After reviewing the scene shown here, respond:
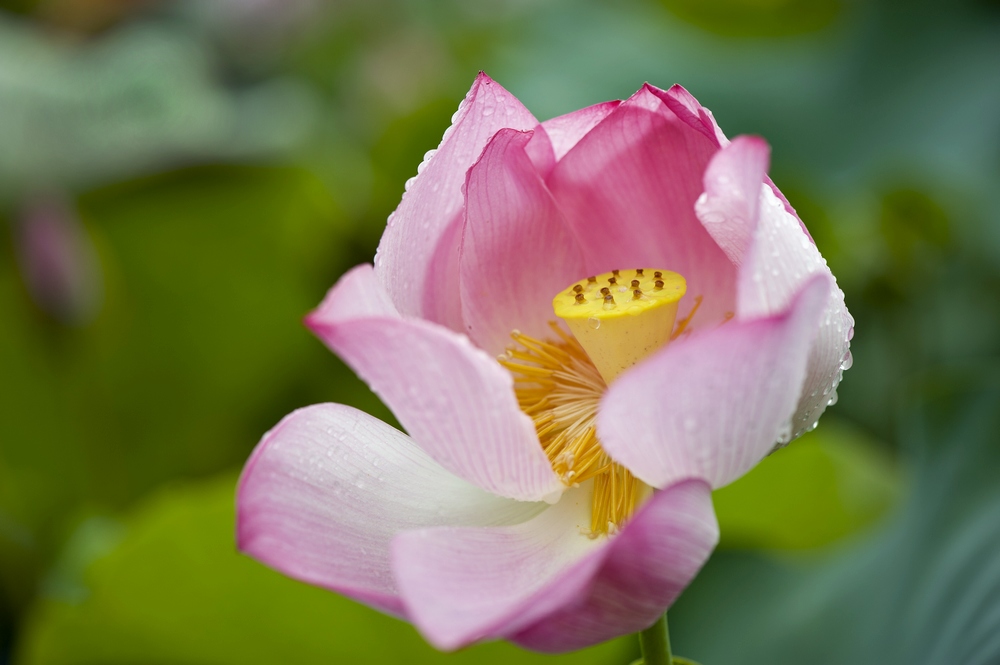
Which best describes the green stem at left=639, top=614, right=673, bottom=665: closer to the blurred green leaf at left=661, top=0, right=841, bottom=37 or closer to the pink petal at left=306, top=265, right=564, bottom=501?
the pink petal at left=306, top=265, right=564, bottom=501

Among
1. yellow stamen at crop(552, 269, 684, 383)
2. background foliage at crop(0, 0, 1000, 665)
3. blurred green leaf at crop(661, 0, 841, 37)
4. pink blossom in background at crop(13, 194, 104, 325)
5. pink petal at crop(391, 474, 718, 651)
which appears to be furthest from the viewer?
blurred green leaf at crop(661, 0, 841, 37)

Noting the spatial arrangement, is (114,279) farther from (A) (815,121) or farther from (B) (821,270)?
(B) (821,270)

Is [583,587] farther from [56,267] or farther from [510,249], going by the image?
[56,267]

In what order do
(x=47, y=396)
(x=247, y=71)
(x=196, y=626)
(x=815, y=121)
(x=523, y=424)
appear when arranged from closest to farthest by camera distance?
(x=523, y=424)
(x=196, y=626)
(x=47, y=396)
(x=815, y=121)
(x=247, y=71)

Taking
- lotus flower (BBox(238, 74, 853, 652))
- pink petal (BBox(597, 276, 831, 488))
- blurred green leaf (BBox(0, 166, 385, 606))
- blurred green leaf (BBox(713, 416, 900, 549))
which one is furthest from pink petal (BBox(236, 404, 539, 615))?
blurred green leaf (BBox(0, 166, 385, 606))

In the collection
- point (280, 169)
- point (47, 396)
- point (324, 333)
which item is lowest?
point (47, 396)

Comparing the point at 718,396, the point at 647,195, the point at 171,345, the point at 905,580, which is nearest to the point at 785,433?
the point at 718,396

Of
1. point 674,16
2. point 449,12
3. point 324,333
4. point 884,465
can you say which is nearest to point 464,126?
point 324,333
